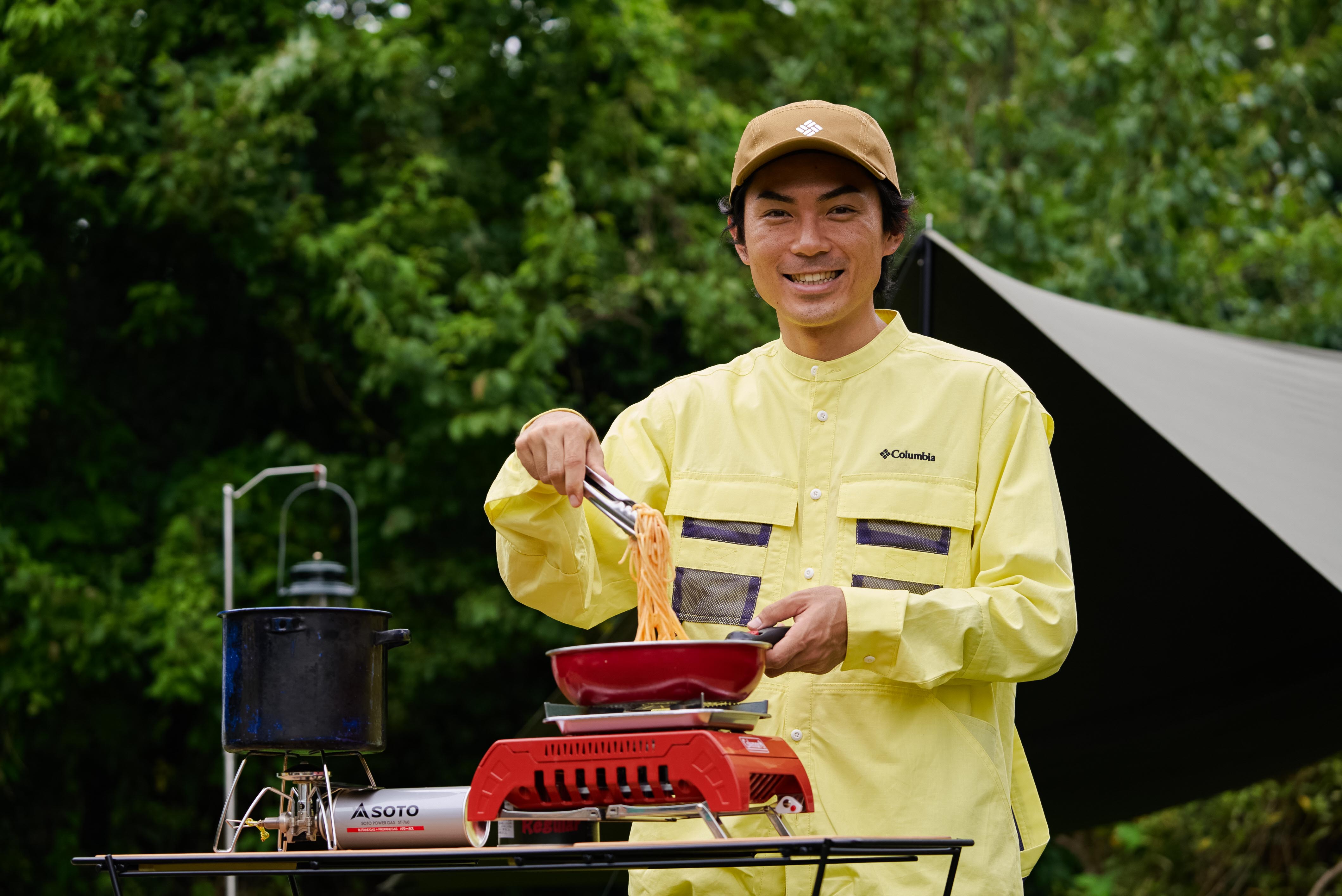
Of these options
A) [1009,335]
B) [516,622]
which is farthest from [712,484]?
[516,622]

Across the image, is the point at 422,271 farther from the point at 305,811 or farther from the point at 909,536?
the point at 909,536

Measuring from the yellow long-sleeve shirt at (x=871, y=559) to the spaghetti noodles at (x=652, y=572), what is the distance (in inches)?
6.4

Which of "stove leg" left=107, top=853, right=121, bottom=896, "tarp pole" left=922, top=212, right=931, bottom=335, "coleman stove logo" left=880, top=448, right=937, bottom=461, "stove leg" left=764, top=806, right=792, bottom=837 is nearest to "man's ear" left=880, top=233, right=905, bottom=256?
"coleman stove logo" left=880, top=448, right=937, bottom=461

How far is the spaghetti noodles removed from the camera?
1.78 meters

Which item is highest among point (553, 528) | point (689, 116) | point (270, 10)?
point (270, 10)

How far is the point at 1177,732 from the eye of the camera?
14.3 feet

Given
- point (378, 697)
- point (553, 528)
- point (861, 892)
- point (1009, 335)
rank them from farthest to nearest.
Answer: point (1009, 335)
point (378, 697)
point (553, 528)
point (861, 892)

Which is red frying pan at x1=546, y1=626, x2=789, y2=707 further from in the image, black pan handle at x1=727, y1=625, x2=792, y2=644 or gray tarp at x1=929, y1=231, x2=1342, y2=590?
gray tarp at x1=929, y1=231, x2=1342, y2=590

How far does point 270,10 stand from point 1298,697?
6.01 m

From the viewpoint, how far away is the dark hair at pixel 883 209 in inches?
80.9

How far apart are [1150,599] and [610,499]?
2.70m

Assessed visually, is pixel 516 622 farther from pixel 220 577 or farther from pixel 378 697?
pixel 378 697

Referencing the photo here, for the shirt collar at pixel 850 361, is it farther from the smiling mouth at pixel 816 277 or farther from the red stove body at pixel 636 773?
the red stove body at pixel 636 773

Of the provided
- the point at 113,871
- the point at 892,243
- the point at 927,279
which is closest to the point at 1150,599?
the point at 927,279
